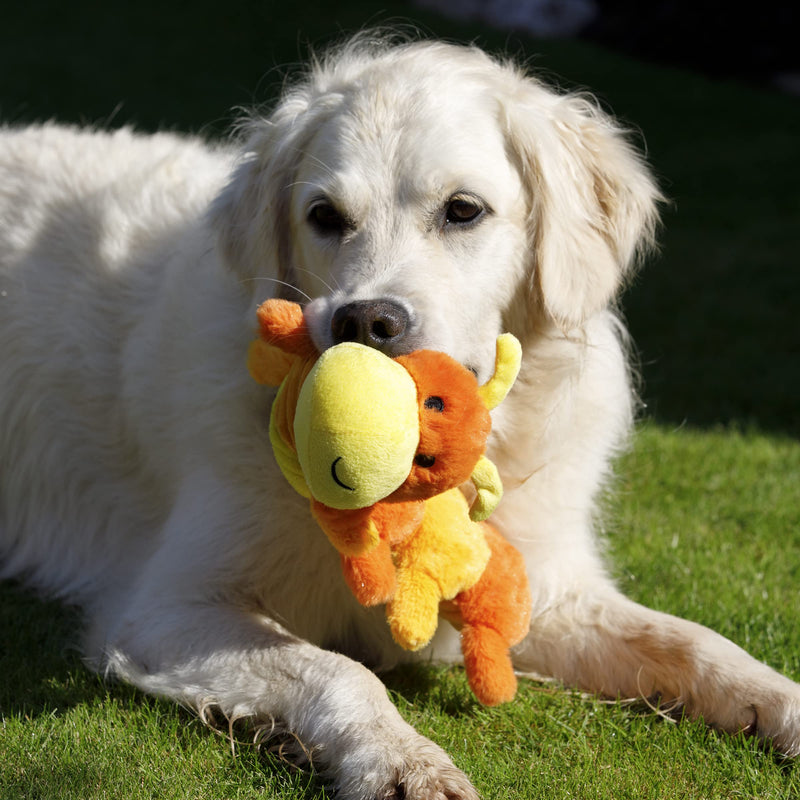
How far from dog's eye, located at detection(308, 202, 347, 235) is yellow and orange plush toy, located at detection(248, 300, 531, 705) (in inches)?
16.2

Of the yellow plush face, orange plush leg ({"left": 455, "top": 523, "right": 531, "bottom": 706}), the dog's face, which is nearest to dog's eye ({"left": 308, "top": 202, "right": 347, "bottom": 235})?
the dog's face

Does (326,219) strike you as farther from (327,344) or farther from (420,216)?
(327,344)

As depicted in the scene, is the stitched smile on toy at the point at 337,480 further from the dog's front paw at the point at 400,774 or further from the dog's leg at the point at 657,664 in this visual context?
the dog's leg at the point at 657,664

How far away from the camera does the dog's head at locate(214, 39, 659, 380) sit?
2.93 metres

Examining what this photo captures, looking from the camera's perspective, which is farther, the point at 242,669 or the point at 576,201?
the point at 576,201

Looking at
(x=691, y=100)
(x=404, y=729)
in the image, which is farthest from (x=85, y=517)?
(x=691, y=100)

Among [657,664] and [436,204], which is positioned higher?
[436,204]

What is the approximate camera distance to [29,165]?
4.57 metres

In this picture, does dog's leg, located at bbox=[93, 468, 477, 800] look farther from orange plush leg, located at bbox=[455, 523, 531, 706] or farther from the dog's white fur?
orange plush leg, located at bbox=[455, 523, 531, 706]

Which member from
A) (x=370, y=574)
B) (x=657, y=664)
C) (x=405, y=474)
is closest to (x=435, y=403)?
(x=405, y=474)

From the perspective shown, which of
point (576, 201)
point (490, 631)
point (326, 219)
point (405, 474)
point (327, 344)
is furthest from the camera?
point (576, 201)

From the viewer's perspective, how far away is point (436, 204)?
10.0ft

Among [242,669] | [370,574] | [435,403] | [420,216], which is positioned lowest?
[242,669]

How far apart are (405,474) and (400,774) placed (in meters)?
0.70
